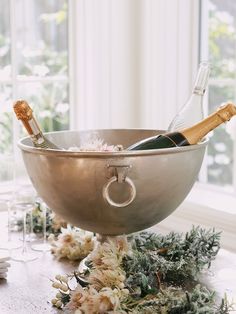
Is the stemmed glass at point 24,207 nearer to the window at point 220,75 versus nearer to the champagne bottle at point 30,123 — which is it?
the champagne bottle at point 30,123

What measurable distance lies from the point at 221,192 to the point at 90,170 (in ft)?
3.90

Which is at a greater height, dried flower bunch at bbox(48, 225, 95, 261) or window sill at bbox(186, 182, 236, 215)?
dried flower bunch at bbox(48, 225, 95, 261)

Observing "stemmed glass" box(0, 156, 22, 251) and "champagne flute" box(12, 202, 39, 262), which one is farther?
"stemmed glass" box(0, 156, 22, 251)

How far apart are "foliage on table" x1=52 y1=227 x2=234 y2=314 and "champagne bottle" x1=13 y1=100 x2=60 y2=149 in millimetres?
257

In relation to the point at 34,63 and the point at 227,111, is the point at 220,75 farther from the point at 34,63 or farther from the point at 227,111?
the point at 227,111

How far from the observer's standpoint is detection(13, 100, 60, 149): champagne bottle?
4.39ft

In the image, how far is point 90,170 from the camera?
1.24 metres

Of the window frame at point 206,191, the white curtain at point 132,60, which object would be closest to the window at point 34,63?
the white curtain at point 132,60

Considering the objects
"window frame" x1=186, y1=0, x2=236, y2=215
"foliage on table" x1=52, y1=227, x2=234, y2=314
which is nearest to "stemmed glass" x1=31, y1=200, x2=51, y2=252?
"foliage on table" x1=52, y1=227, x2=234, y2=314

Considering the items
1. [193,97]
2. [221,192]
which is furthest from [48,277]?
[221,192]

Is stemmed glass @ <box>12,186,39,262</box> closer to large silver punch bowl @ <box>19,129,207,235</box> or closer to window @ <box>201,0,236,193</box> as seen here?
large silver punch bowl @ <box>19,129,207,235</box>

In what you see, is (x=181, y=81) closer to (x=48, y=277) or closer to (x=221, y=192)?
(x=221, y=192)

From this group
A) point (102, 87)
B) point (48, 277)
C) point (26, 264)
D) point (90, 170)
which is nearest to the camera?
point (90, 170)

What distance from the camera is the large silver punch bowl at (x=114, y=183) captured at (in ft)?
4.05
